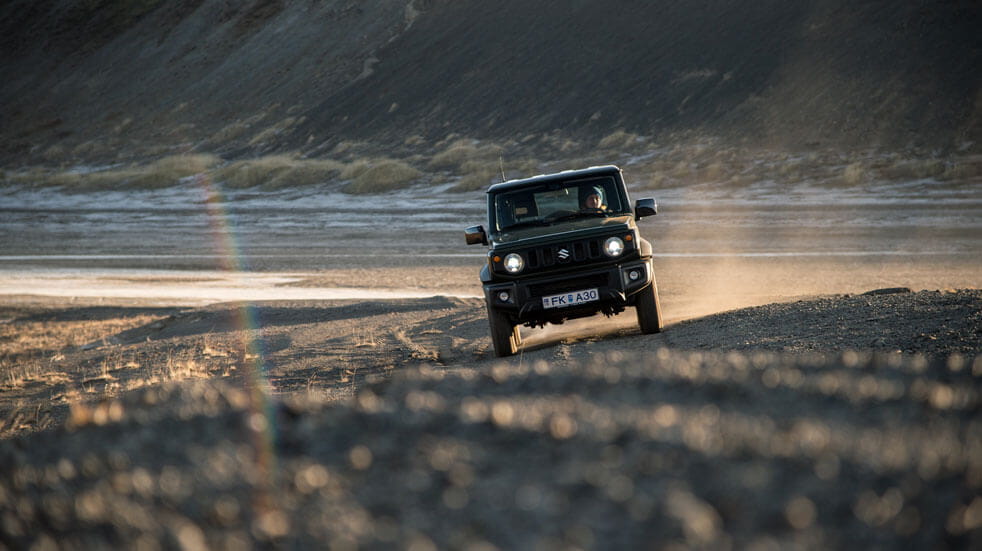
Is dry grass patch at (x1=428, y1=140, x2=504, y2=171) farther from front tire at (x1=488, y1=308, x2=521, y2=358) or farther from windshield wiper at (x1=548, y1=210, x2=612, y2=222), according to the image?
front tire at (x1=488, y1=308, x2=521, y2=358)

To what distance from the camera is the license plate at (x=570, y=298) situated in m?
9.66

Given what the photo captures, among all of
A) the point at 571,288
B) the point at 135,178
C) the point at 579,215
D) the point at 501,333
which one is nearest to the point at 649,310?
the point at 571,288

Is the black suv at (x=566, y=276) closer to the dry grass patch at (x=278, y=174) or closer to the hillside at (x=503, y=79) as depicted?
the hillside at (x=503, y=79)

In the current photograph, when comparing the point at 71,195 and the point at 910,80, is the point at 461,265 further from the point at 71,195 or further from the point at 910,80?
the point at 71,195

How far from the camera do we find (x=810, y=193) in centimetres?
Answer: 3100

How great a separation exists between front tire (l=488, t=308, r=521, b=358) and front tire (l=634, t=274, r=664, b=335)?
1.41 metres

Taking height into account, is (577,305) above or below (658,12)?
below

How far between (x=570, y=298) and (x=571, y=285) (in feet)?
0.46

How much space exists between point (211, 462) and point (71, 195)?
57019mm

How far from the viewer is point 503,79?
210 ft

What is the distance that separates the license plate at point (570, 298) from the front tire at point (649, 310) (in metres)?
0.59

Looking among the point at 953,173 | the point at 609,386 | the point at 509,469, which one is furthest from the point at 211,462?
the point at 953,173

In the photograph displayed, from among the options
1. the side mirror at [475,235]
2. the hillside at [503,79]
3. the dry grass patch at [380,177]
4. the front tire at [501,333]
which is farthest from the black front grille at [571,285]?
the hillside at [503,79]

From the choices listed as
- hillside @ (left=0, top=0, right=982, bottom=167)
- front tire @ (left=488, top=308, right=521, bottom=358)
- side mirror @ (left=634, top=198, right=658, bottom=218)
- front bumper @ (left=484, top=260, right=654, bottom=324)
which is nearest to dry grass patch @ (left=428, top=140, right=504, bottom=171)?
hillside @ (left=0, top=0, right=982, bottom=167)
